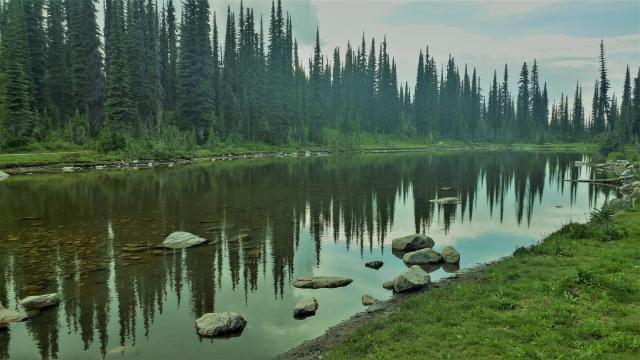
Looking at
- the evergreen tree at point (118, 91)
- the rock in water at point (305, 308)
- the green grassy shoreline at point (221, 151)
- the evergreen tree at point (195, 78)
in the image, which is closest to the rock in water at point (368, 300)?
the rock in water at point (305, 308)

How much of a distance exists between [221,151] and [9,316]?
238 ft

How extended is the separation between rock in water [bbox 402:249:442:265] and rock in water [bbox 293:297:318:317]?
676 centimetres

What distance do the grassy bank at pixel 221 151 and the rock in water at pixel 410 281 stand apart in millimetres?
53443

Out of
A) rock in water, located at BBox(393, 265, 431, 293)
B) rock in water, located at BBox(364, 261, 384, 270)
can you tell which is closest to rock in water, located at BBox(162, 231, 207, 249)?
rock in water, located at BBox(364, 261, 384, 270)

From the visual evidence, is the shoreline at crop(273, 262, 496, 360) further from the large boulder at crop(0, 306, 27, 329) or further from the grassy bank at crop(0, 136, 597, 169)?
the grassy bank at crop(0, 136, 597, 169)

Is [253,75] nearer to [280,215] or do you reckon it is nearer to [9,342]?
[280,215]

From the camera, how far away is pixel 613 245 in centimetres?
1792

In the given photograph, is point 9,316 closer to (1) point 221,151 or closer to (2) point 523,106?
(1) point 221,151

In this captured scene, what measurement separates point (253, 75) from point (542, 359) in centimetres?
10496

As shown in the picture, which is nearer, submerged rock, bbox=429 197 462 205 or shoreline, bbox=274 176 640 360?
shoreline, bbox=274 176 640 360

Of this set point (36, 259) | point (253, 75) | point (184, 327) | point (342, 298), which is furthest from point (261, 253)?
point (253, 75)

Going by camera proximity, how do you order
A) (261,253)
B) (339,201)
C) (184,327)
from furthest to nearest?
(339,201) < (261,253) < (184,327)

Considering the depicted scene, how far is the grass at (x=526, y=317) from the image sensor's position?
9531mm

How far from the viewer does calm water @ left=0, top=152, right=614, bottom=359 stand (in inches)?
512
